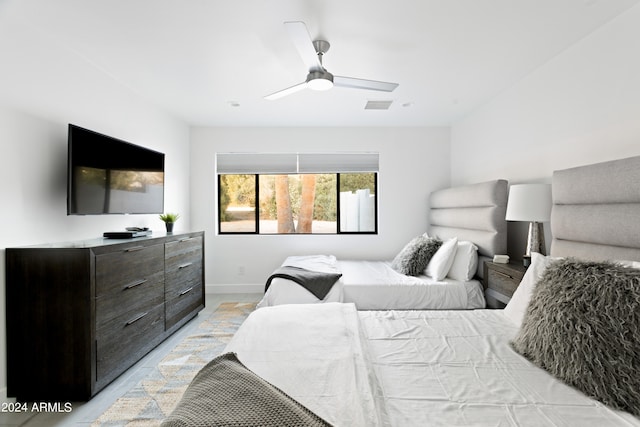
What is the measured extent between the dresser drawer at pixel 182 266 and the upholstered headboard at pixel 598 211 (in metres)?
3.31

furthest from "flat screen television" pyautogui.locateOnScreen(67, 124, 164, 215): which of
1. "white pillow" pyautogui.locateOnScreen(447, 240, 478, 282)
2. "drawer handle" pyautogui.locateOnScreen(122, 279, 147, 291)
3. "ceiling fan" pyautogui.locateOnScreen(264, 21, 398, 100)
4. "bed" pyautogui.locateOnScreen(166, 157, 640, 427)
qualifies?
"white pillow" pyautogui.locateOnScreen(447, 240, 478, 282)

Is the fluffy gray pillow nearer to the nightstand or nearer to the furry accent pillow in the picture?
the nightstand

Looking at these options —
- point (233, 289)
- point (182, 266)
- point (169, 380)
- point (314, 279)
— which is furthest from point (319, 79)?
point (233, 289)

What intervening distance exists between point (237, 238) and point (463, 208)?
313 centimetres

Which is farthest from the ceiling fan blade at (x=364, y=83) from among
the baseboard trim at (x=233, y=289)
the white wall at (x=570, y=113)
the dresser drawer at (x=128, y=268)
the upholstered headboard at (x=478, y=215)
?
the baseboard trim at (x=233, y=289)

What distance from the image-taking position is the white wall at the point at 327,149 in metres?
4.62

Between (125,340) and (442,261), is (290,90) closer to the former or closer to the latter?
(442,261)

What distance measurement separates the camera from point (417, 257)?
11.0 feet

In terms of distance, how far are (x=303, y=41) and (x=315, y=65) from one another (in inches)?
12.6

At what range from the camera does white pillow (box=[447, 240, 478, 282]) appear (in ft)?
9.89

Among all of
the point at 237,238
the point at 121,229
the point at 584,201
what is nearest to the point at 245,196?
the point at 237,238

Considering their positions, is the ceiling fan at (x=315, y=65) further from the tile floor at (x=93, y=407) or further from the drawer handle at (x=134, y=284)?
the tile floor at (x=93, y=407)

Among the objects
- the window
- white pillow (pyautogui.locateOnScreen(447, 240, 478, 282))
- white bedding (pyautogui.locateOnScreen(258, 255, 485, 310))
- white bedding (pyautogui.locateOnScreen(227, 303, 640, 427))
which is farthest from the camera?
the window

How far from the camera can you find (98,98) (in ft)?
9.16
